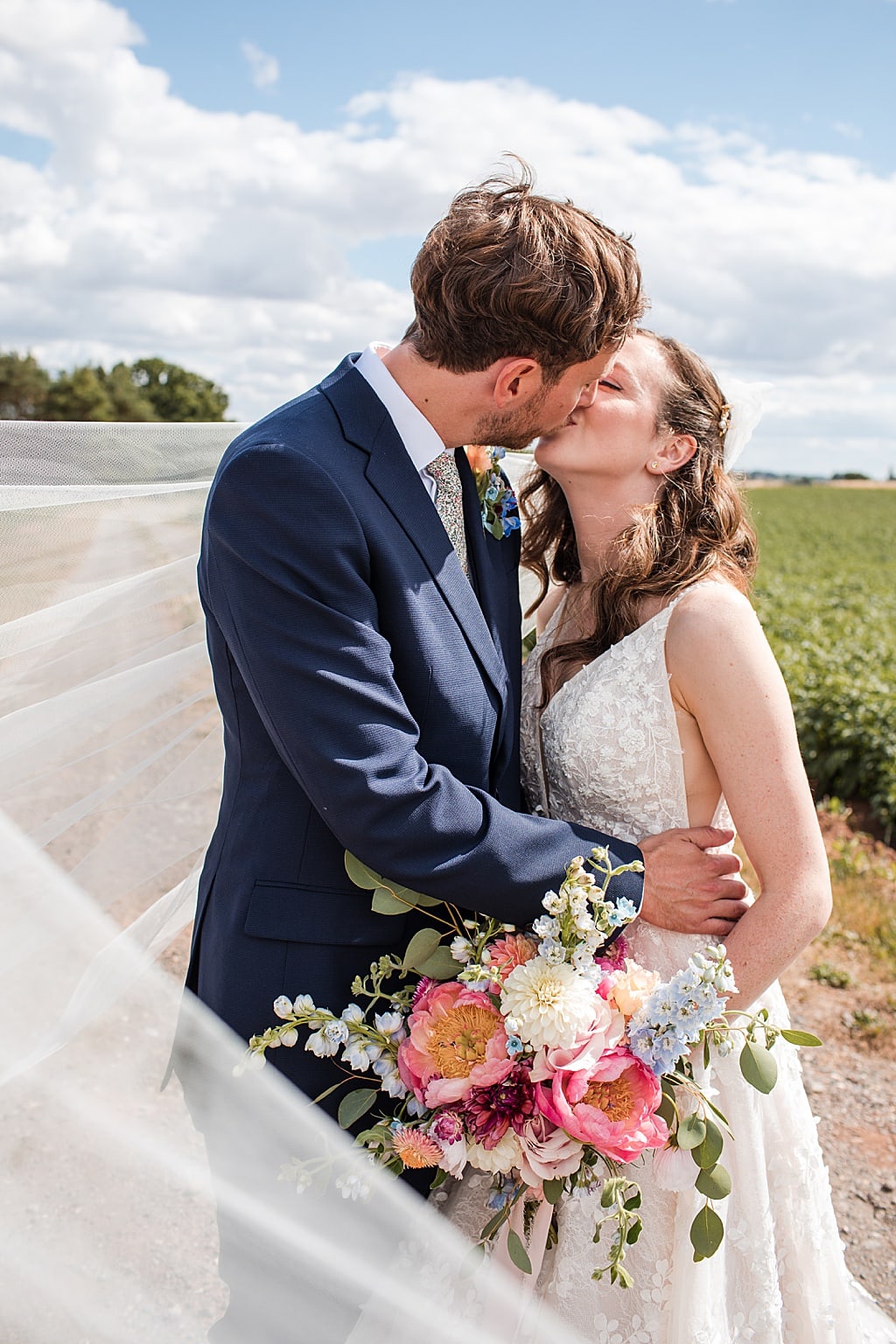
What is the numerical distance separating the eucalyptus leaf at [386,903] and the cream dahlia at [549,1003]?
0.26m

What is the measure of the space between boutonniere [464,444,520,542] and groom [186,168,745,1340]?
0.76ft

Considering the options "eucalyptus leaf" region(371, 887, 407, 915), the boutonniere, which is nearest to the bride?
the boutonniere

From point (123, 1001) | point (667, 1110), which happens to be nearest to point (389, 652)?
point (667, 1110)

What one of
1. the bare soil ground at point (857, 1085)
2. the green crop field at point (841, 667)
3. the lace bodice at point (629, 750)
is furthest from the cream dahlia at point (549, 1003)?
the bare soil ground at point (857, 1085)

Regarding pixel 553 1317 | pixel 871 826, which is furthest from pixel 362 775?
pixel 871 826

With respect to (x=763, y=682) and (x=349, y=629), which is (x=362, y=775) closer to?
(x=349, y=629)

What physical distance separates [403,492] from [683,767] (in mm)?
951

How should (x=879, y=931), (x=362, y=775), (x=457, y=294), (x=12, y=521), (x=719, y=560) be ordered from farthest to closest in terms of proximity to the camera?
(x=879, y=931)
(x=719, y=560)
(x=12, y=521)
(x=457, y=294)
(x=362, y=775)

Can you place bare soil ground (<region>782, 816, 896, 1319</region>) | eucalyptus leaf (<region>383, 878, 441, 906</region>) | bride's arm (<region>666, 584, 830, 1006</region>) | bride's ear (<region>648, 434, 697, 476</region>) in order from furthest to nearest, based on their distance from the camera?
bare soil ground (<region>782, 816, 896, 1319</region>), bride's ear (<region>648, 434, 697, 476</region>), bride's arm (<region>666, 584, 830, 1006</region>), eucalyptus leaf (<region>383, 878, 441, 906</region>)

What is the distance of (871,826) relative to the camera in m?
7.55

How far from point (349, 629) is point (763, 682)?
3.12 feet

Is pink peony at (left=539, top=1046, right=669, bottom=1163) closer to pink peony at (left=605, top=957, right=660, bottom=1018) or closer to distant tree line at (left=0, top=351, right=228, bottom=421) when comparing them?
pink peony at (left=605, top=957, right=660, bottom=1018)

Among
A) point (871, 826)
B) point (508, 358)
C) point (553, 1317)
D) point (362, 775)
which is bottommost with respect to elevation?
point (871, 826)

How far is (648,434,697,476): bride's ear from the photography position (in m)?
2.69
